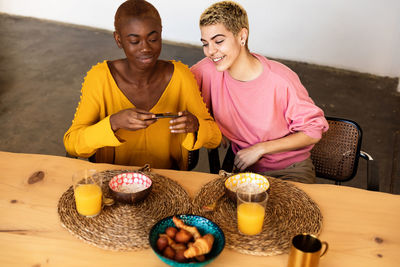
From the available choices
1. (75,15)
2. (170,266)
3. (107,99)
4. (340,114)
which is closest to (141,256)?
(170,266)

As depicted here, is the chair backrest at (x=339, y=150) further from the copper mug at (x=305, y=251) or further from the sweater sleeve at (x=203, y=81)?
the copper mug at (x=305, y=251)

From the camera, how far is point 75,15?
18.1 feet

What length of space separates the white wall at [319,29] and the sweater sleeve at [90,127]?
3.32 m

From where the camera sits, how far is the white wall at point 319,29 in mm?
4551

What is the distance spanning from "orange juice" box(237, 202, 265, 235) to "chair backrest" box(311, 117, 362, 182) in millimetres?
891

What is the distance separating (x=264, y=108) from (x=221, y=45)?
0.34 meters

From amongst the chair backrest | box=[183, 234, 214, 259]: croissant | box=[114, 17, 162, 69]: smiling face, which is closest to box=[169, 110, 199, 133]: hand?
box=[114, 17, 162, 69]: smiling face

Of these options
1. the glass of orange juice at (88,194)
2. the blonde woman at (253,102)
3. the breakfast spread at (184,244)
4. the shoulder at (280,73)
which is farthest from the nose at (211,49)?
the breakfast spread at (184,244)

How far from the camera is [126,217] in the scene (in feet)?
4.65

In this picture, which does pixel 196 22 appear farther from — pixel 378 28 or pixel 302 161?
pixel 302 161

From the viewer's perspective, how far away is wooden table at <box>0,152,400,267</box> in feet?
4.16

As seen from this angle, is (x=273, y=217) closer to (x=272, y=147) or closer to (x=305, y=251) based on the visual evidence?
(x=305, y=251)

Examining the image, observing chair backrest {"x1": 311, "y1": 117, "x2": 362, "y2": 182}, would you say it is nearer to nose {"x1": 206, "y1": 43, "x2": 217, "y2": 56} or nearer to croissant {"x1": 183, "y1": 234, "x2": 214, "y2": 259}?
nose {"x1": 206, "y1": 43, "x2": 217, "y2": 56}

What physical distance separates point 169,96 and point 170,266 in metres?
0.89
